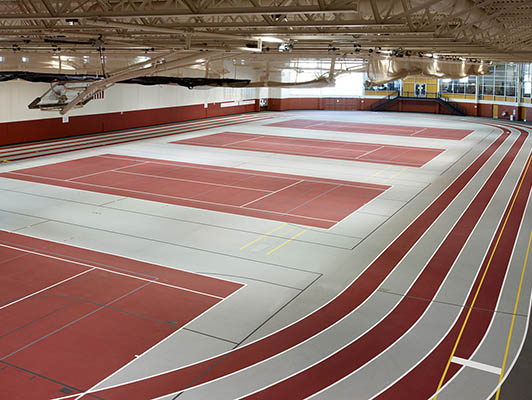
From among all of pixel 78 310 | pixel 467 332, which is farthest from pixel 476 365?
pixel 78 310

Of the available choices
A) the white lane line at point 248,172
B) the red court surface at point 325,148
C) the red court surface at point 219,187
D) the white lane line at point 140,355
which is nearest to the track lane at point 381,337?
the white lane line at point 140,355

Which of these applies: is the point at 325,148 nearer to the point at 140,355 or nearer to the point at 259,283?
the point at 259,283

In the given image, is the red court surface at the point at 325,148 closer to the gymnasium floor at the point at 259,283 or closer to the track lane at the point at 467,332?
the gymnasium floor at the point at 259,283

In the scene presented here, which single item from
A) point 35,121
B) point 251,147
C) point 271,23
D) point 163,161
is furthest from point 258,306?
point 35,121

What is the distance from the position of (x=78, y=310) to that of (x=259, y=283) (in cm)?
451

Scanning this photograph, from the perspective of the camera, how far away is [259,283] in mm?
15102

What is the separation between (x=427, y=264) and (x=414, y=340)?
501 centimetres

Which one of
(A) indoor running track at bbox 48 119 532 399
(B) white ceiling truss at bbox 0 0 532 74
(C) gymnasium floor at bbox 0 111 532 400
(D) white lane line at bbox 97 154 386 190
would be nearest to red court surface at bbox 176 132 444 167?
(D) white lane line at bbox 97 154 386 190

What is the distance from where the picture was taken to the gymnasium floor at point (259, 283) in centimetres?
1055

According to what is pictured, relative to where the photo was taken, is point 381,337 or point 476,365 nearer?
point 476,365

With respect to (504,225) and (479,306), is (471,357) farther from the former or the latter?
(504,225)

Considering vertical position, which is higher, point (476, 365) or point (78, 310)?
point (78, 310)

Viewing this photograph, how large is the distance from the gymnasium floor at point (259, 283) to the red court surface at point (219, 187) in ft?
0.44

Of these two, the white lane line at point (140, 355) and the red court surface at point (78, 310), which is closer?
the white lane line at point (140, 355)
